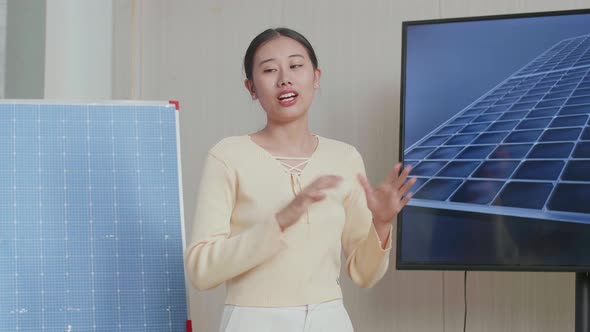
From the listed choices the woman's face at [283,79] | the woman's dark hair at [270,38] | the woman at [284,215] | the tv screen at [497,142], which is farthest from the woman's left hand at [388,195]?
the tv screen at [497,142]

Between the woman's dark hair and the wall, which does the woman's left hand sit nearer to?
the woman's dark hair

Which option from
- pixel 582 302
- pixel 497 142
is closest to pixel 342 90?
pixel 497 142

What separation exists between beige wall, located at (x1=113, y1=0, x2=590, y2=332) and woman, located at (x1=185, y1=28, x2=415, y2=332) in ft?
4.07

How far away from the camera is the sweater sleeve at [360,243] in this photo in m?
1.69

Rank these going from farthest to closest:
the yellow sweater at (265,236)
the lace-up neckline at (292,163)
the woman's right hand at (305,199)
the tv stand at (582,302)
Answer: the tv stand at (582,302) → the lace-up neckline at (292,163) → the yellow sweater at (265,236) → the woman's right hand at (305,199)

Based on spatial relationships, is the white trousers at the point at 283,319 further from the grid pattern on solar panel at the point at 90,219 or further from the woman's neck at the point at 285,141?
the grid pattern on solar panel at the point at 90,219

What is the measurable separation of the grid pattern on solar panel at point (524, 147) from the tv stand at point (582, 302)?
197 mm

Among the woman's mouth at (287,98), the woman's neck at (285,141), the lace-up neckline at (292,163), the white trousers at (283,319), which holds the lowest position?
the white trousers at (283,319)

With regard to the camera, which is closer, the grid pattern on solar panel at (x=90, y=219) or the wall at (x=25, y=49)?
the grid pattern on solar panel at (x=90, y=219)

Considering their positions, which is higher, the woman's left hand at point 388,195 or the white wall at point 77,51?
the white wall at point 77,51

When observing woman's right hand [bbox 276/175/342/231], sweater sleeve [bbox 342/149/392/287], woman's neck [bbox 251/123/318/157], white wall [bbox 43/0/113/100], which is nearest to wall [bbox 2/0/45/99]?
white wall [bbox 43/0/113/100]

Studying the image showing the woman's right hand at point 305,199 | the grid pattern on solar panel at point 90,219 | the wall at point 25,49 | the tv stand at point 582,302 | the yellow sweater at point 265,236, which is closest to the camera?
the woman's right hand at point 305,199

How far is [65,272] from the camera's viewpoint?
2088 millimetres

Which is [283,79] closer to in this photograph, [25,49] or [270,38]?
[270,38]
